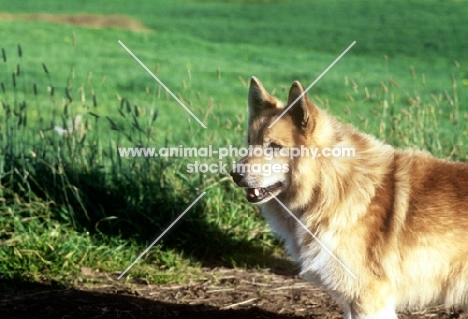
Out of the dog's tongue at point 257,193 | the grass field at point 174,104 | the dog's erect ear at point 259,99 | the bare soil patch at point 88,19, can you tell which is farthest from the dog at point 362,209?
the bare soil patch at point 88,19

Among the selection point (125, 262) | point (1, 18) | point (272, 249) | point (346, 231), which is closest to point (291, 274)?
point (272, 249)

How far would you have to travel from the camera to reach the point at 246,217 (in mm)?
6977

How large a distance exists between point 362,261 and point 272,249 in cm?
231

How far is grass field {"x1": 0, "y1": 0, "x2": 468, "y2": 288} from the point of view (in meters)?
6.64

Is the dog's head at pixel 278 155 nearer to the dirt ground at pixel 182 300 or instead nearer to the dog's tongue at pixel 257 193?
the dog's tongue at pixel 257 193

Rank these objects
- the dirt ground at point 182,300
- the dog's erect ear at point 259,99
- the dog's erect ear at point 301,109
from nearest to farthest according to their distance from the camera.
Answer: the dog's erect ear at point 301,109
the dog's erect ear at point 259,99
the dirt ground at point 182,300

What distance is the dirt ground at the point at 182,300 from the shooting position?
17.6 ft

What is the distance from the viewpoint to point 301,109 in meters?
4.63

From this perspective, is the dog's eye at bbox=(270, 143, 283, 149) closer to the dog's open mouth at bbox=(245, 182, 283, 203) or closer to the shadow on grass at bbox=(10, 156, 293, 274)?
the dog's open mouth at bbox=(245, 182, 283, 203)

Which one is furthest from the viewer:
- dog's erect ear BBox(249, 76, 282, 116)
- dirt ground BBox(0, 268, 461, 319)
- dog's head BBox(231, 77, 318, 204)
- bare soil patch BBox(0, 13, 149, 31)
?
bare soil patch BBox(0, 13, 149, 31)

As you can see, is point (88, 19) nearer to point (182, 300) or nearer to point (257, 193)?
point (182, 300)

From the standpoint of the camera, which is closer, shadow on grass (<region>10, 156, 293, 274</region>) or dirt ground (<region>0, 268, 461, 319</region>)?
dirt ground (<region>0, 268, 461, 319</region>)

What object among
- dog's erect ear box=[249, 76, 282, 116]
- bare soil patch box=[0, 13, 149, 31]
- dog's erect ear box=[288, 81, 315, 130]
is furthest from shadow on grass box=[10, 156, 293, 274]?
bare soil patch box=[0, 13, 149, 31]

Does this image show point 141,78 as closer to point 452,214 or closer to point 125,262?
point 125,262
